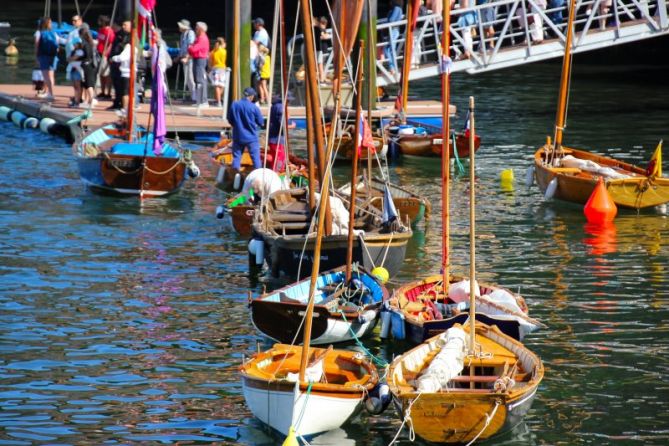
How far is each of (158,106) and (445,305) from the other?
11.0 metres

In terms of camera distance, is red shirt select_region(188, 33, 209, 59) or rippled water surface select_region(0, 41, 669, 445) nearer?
rippled water surface select_region(0, 41, 669, 445)

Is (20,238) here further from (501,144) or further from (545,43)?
(545,43)

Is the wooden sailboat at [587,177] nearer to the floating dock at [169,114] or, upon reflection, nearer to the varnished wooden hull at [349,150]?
the varnished wooden hull at [349,150]

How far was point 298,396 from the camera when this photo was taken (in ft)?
48.4

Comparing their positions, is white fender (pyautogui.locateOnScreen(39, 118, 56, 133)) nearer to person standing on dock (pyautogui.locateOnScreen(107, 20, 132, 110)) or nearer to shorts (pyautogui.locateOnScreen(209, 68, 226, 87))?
person standing on dock (pyautogui.locateOnScreen(107, 20, 132, 110))

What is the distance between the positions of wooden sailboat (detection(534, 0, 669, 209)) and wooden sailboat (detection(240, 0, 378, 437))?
41.9 feet

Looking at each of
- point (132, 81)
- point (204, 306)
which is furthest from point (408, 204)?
point (132, 81)

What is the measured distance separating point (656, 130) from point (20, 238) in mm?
19613

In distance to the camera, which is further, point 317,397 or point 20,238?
point 20,238

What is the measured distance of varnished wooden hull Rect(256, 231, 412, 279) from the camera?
2072 cm

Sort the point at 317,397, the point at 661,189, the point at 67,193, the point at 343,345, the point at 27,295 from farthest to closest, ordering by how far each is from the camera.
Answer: the point at 67,193
the point at 661,189
the point at 27,295
the point at 343,345
the point at 317,397

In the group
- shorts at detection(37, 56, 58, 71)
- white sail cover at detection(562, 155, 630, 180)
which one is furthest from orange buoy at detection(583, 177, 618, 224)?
shorts at detection(37, 56, 58, 71)

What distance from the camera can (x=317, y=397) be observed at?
48.9 feet

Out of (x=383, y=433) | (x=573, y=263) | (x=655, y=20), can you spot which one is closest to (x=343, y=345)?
(x=383, y=433)
